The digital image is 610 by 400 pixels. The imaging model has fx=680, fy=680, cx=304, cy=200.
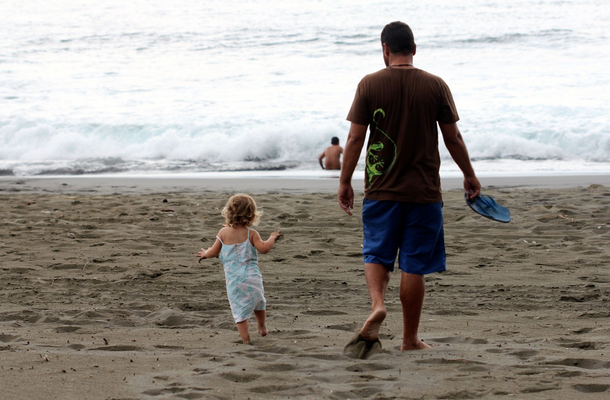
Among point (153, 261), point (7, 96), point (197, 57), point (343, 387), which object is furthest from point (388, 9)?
point (343, 387)

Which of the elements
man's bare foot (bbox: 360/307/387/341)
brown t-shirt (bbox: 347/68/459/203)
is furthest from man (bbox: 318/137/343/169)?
man's bare foot (bbox: 360/307/387/341)

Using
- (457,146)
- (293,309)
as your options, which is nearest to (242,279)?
(293,309)

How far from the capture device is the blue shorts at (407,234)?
11.4 feet

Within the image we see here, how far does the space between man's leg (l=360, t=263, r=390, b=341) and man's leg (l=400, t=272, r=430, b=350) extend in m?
0.12

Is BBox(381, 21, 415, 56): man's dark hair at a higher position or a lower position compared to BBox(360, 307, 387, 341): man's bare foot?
higher

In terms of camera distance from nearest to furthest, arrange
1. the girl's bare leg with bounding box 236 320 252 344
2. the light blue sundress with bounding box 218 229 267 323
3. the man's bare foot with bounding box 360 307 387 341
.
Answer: the man's bare foot with bounding box 360 307 387 341 → the girl's bare leg with bounding box 236 320 252 344 → the light blue sundress with bounding box 218 229 267 323

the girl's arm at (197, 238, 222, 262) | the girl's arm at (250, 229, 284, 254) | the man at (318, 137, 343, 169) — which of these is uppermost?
the girl's arm at (250, 229, 284, 254)

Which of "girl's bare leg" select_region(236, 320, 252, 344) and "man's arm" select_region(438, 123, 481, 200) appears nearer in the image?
"man's arm" select_region(438, 123, 481, 200)

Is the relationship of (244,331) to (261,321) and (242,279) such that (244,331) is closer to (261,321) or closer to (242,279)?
(261,321)

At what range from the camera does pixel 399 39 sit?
350 cm

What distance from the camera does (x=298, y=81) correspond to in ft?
87.6

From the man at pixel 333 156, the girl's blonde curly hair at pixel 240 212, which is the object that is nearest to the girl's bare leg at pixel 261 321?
the girl's blonde curly hair at pixel 240 212

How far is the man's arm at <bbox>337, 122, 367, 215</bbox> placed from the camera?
3.49m

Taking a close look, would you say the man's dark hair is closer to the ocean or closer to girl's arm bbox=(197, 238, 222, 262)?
girl's arm bbox=(197, 238, 222, 262)
